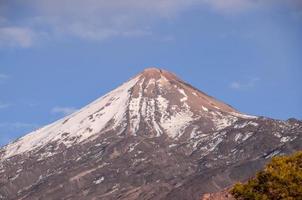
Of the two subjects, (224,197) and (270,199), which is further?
(224,197)

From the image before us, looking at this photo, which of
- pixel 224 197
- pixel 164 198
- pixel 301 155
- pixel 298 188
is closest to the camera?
pixel 298 188

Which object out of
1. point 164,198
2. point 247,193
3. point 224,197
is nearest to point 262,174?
point 247,193

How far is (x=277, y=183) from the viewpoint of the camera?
4112 cm

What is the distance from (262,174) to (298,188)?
2.22m

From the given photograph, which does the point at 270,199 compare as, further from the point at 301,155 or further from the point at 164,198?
the point at 164,198

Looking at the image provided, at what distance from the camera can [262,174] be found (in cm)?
4222

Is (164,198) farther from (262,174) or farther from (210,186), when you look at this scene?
(262,174)

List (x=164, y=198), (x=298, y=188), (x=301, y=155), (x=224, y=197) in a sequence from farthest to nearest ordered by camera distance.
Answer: (x=164, y=198)
(x=224, y=197)
(x=301, y=155)
(x=298, y=188)

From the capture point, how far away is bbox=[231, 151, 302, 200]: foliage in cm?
4075

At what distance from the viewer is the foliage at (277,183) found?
1604 inches

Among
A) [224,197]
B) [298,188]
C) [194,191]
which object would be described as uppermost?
[194,191]

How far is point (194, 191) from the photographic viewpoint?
196750mm

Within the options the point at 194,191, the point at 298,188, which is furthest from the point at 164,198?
the point at 298,188

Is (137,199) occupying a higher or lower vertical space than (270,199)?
higher
